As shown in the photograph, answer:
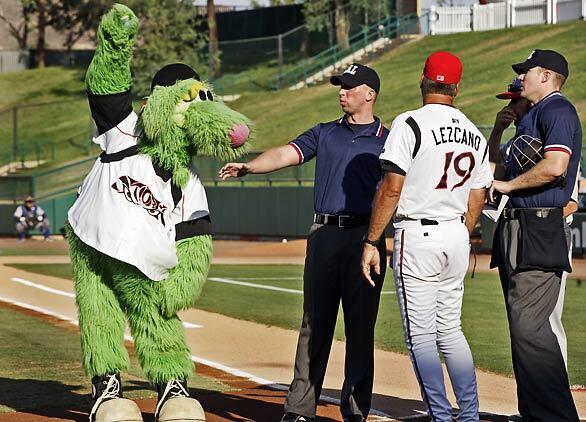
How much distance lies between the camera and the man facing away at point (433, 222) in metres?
6.31

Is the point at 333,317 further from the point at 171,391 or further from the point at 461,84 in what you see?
the point at 461,84

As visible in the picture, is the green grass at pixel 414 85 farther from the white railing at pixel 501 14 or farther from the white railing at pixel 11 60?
the white railing at pixel 11 60

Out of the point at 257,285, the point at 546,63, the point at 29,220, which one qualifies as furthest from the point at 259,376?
the point at 29,220

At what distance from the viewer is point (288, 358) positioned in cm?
1002

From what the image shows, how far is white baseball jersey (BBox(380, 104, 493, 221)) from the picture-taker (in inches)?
248

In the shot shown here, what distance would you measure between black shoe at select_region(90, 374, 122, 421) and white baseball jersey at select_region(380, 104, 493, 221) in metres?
1.93

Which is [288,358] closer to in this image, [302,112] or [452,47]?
[302,112]

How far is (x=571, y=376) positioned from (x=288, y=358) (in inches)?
93.0

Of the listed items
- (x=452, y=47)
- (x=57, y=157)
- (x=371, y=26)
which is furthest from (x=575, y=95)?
(x=57, y=157)

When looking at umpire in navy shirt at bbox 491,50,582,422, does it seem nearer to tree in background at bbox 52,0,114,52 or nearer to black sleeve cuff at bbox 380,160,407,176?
black sleeve cuff at bbox 380,160,407,176

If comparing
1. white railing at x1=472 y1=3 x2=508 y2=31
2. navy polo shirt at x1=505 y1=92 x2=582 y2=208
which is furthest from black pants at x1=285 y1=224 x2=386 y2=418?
white railing at x1=472 y1=3 x2=508 y2=31

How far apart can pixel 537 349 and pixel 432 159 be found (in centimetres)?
132

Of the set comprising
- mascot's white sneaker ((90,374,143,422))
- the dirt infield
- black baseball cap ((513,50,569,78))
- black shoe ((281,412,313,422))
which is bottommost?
the dirt infield

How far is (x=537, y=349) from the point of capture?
22.1 ft
